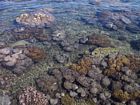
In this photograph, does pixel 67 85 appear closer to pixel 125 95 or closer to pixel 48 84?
pixel 48 84

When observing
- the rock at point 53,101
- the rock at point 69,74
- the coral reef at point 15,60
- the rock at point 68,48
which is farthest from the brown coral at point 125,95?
the coral reef at point 15,60

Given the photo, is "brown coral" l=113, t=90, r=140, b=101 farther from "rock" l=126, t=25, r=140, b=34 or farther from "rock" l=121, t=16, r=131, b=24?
"rock" l=121, t=16, r=131, b=24

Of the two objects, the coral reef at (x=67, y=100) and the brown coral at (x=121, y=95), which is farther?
the brown coral at (x=121, y=95)

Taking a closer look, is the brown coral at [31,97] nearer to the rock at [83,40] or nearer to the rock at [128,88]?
the rock at [128,88]

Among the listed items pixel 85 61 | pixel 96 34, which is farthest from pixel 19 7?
pixel 85 61

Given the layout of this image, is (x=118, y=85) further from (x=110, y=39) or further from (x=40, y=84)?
(x=110, y=39)

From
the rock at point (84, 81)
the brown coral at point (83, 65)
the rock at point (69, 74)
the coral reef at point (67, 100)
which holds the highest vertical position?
the brown coral at point (83, 65)
